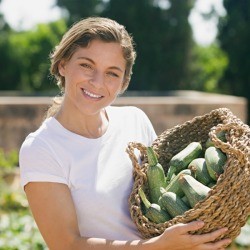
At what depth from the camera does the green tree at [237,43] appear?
60.0 feet

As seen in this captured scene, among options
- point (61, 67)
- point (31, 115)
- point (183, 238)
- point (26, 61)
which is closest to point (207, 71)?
point (26, 61)

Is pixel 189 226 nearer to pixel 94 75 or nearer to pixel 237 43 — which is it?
pixel 94 75

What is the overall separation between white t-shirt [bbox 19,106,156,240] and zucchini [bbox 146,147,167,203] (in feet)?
0.27

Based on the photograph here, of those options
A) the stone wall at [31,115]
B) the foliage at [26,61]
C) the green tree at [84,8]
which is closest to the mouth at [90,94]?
the stone wall at [31,115]

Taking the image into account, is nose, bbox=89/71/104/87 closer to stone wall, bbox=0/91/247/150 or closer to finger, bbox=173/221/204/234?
finger, bbox=173/221/204/234

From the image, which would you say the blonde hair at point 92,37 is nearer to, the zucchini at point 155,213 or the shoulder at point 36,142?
the shoulder at point 36,142

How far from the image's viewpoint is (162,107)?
768 cm

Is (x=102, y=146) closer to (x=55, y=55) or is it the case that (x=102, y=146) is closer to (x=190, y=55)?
(x=55, y=55)

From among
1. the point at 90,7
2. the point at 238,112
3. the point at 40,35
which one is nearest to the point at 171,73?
the point at 90,7

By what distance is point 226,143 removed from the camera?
1.89 meters

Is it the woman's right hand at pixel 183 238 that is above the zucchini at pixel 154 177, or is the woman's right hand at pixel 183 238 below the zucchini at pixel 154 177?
below

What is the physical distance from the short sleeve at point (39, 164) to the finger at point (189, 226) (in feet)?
1.29

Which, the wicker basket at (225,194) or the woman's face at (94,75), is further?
the woman's face at (94,75)

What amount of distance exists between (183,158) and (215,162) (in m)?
0.17
